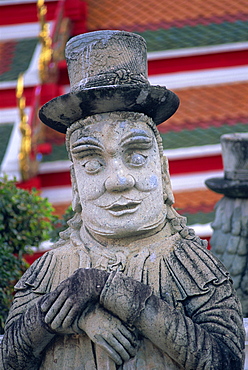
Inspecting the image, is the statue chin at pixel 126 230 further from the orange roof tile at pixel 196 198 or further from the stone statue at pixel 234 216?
the orange roof tile at pixel 196 198

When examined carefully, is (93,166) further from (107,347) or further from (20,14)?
(20,14)

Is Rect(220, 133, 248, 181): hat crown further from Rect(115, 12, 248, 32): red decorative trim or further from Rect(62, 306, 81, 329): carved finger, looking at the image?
Rect(115, 12, 248, 32): red decorative trim

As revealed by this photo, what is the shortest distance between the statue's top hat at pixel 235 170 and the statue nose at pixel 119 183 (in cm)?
241

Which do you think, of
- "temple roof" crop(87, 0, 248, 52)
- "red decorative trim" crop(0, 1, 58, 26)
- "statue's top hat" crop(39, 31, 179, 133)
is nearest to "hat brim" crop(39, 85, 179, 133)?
"statue's top hat" crop(39, 31, 179, 133)

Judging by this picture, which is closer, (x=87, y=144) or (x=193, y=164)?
(x=87, y=144)

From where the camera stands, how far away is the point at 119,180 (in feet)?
12.0

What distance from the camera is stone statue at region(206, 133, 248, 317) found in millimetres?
5871

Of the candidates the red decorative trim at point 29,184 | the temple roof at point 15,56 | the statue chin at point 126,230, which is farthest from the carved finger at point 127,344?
the temple roof at point 15,56

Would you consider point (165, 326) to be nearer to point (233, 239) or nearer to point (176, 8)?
point (233, 239)

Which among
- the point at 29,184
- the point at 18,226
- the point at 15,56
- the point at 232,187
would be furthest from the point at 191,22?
the point at 18,226

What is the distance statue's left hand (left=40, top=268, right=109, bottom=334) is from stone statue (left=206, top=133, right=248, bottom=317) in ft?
8.56

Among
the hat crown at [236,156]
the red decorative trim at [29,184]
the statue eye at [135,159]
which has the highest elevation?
the statue eye at [135,159]

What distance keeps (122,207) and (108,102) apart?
1.73ft

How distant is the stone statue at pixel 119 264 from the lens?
3.42 m
